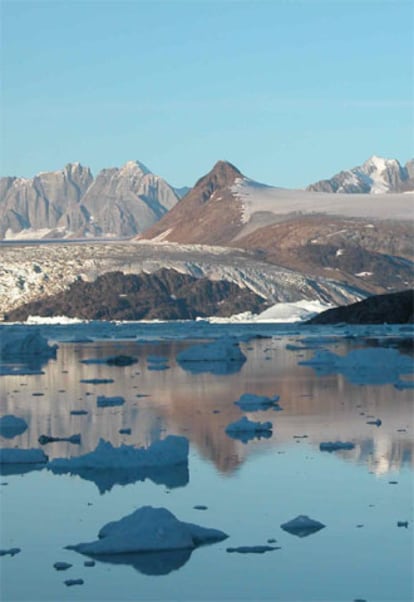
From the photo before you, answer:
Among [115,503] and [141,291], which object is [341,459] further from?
[141,291]

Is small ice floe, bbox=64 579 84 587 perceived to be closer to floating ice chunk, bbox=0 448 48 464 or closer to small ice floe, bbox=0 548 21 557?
small ice floe, bbox=0 548 21 557

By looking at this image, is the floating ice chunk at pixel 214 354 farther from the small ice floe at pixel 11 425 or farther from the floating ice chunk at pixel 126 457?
the floating ice chunk at pixel 126 457

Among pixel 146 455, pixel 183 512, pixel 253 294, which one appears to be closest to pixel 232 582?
pixel 183 512

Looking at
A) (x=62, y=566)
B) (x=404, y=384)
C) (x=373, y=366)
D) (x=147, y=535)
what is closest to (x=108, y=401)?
(x=404, y=384)

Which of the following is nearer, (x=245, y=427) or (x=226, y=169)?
(x=245, y=427)

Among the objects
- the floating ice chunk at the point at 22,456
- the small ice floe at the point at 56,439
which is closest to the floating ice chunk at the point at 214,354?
the small ice floe at the point at 56,439

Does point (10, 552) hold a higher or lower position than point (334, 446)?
lower

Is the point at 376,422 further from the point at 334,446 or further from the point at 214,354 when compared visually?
the point at 214,354
